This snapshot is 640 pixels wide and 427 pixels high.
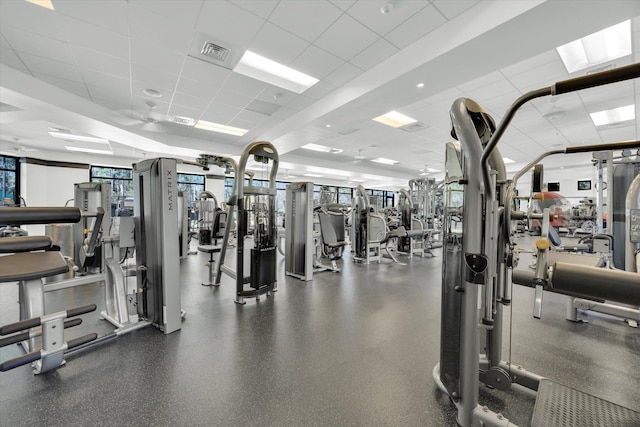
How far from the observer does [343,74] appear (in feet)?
14.3

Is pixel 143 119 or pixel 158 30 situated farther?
pixel 143 119

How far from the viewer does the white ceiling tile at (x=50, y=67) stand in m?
3.93

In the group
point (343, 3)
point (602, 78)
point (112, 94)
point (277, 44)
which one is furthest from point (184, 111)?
point (602, 78)

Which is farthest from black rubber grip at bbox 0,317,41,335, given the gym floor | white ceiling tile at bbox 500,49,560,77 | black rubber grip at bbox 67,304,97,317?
white ceiling tile at bbox 500,49,560,77

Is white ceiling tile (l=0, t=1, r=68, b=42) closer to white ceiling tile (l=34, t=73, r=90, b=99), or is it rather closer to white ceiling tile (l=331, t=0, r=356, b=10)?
white ceiling tile (l=34, t=73, r=90, b=99)

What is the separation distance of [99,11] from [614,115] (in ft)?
31.2

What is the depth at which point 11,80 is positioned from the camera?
13.7ft

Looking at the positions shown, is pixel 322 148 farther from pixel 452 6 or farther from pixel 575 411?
pixel 575 411

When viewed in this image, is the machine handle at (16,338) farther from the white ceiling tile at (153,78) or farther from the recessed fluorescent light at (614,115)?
the recessed fluorescent light at (614,115)

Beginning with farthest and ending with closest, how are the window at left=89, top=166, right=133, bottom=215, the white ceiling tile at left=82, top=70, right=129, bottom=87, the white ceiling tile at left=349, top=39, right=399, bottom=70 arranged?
the window at left=89, top=166, right=133, bottom=215
the white ceiling tile at left=82, top=70, right=129, bottom=87
the white ceiling tile at left=349, top=39, right=399, bottom=70

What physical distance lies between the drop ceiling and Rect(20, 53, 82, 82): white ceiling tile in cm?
3

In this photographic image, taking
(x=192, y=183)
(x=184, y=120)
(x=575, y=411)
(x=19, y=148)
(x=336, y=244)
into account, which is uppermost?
(x=184, y=120)

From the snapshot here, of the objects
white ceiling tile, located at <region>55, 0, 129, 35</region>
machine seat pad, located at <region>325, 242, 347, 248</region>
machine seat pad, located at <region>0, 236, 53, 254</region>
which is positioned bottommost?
machine seat pad, located at <region>325, 242, 347, 248</region>

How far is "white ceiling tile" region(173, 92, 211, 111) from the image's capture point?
5.13m
